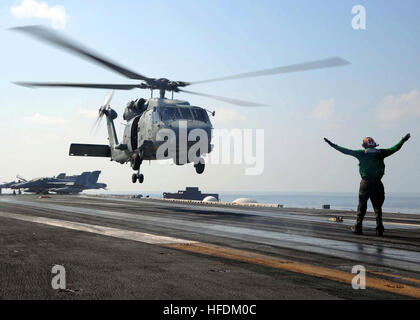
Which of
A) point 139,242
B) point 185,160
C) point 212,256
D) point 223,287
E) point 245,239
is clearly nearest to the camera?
point 223,287

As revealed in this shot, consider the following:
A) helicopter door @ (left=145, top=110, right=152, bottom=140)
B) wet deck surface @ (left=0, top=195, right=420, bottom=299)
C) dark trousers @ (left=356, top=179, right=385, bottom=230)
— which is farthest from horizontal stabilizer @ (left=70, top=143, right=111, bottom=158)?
dark trousers @ (left=356, top=179, right=385, bottom=230)

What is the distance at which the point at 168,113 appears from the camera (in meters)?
26.5

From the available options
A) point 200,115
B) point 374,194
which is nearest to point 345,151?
point 374,194

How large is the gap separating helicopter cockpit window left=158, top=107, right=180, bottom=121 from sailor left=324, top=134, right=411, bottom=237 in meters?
14.8

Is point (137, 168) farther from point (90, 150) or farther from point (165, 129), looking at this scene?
point (90, 150)

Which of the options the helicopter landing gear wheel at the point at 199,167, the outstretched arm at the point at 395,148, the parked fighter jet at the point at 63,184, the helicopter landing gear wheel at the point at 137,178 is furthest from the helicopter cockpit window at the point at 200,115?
the parked fighter jet at the point at 63,184

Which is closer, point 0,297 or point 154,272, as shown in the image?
point 0,297

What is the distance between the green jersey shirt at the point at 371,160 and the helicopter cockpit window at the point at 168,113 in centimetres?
1484

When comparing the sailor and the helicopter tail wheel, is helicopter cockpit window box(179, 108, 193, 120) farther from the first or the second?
the sailor

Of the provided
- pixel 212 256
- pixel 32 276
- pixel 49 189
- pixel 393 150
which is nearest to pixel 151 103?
pixel 393 150

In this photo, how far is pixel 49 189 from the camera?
3469 inches

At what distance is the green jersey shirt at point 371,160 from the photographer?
12.6 meters
